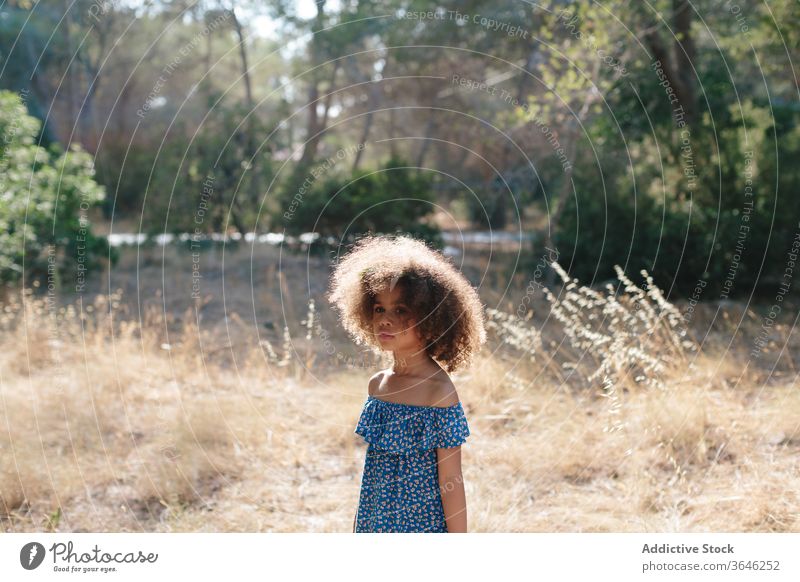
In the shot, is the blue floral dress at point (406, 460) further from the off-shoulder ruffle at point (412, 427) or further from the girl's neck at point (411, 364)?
the girl's neck at point (411, 364)

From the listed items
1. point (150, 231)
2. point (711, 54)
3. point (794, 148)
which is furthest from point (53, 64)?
point (794, 148)

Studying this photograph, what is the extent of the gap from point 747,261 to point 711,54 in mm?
3344

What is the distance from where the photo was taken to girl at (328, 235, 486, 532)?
249cm

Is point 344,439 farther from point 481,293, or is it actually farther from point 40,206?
point 40,206

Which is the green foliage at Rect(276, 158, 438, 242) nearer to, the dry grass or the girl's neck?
the dry grass

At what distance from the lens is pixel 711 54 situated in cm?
1073

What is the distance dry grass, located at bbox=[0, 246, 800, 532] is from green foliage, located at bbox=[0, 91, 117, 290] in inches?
57.6

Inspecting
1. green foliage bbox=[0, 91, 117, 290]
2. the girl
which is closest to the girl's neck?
the girl

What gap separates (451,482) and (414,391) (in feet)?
0.99

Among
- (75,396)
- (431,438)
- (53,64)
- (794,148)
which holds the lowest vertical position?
(75,396)

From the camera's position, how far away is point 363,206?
10.3m

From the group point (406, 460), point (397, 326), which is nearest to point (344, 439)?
point (406, 460)

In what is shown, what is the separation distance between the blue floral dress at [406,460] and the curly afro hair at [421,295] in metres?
0.24
